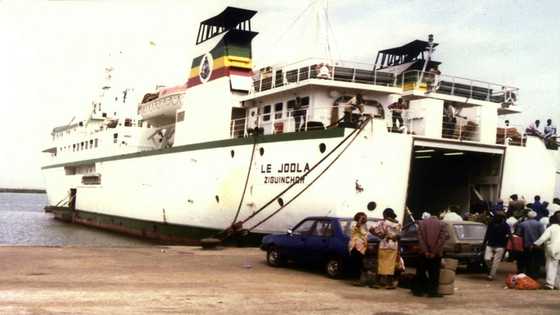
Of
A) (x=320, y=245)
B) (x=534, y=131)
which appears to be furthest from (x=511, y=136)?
(x=320, y=245)

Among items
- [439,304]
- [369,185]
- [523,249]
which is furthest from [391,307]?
[369,185]

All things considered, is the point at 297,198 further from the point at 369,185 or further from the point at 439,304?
the point at 439,304

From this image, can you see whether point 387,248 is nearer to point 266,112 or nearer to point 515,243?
point 515,243

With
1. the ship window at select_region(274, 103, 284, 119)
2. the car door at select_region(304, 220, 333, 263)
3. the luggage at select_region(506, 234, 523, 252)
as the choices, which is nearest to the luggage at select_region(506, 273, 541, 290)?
the luggage at select_region(506, 234, 523, 252)

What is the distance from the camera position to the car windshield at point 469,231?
46.1ft

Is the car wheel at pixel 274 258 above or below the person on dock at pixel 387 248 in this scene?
below

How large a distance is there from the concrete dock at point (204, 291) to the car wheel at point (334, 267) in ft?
0.77

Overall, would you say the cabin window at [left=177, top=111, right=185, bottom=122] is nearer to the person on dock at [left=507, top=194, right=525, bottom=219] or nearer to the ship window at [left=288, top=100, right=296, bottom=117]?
the ship window at [left=288, top=100, right=296, bottom=117]

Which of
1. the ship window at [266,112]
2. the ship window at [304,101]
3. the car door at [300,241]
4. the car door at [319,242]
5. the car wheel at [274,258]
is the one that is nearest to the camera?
the car door at [319,242]

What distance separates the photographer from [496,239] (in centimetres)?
1299

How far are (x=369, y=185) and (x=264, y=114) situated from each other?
6.29 meters

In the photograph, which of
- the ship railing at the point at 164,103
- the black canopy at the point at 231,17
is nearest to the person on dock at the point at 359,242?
the black canopy at the point at 231,17

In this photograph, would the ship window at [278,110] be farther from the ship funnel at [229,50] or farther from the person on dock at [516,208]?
the person on dock at [516,208]

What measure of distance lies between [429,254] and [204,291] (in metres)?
3.90
